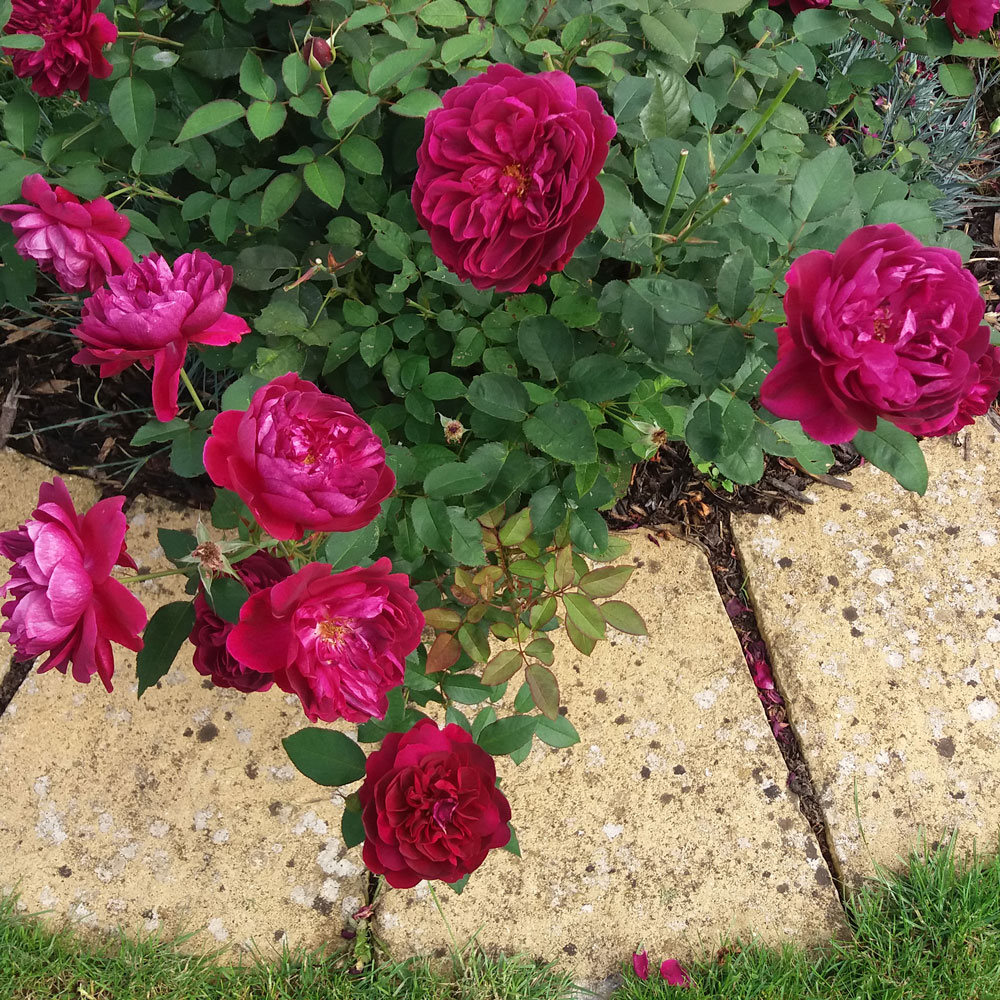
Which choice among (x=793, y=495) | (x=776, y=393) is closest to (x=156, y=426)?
(x=776, y=393)

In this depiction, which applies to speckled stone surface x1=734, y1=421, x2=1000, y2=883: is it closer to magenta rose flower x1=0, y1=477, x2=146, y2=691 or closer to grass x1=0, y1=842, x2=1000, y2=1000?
grass x1=0, y1=842, x2=1000, y2=1000

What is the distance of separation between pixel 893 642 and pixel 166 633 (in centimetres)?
142

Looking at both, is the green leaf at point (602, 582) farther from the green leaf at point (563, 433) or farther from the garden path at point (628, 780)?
the garden path at point (628, 780)

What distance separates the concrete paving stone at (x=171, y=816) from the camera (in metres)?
1.57

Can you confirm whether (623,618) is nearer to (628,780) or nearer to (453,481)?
(453,481)

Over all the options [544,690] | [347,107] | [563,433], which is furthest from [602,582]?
[347,107]

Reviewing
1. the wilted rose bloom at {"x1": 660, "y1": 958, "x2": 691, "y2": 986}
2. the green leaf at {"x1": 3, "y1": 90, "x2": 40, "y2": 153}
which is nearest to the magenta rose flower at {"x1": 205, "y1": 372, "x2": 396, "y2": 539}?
the green leaf at {"x1": 3, "y1": 90, "x2": 40, "y2": 153}

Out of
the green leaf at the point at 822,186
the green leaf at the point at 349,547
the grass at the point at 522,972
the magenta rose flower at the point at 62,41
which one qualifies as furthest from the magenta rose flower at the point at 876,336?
the grass at the point at 522,972

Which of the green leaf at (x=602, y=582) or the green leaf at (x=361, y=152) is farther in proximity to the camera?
the green leaf at (x=602, y=582)

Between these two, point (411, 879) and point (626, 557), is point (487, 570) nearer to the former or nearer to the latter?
point (411, 879)

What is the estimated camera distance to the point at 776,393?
828mm

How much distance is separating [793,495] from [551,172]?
4.08 ft

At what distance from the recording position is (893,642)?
5.86ft

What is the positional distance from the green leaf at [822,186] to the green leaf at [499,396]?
1.32 ft
